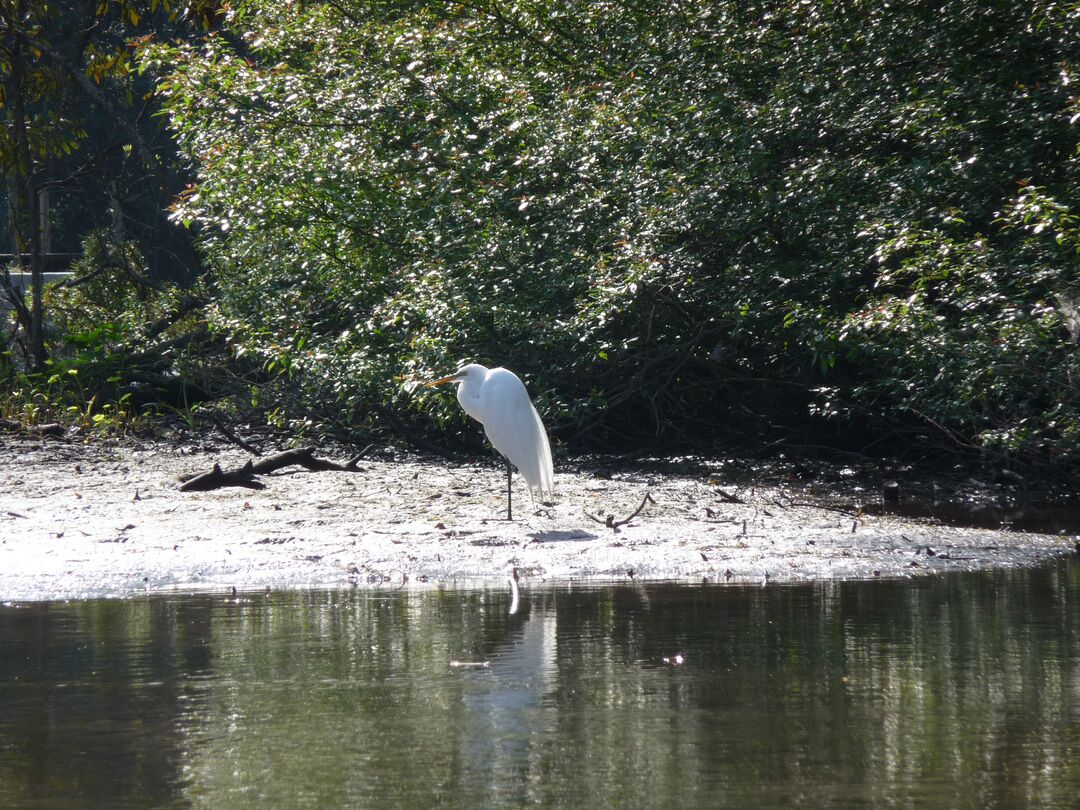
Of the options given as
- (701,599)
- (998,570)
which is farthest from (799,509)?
(701,599)

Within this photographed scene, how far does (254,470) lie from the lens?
32.1ft

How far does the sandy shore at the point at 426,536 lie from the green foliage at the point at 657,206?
104 cm

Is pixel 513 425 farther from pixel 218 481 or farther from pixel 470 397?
pixel 218 481

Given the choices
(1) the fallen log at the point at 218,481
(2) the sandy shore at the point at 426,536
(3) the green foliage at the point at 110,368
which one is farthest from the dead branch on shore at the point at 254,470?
(3) the green foliage at the point at 110,368

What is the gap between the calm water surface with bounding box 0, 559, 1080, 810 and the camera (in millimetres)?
3279

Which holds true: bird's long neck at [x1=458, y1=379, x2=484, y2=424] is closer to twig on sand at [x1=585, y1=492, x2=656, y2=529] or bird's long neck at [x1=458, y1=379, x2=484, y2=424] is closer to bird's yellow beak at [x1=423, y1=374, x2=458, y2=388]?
bird's yellow beak at [x1=423, y1=374, x2=458, y2=388]

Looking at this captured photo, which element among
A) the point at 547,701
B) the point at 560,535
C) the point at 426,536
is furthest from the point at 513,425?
the point at 547,701

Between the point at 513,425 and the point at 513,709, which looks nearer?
the point at 513,709

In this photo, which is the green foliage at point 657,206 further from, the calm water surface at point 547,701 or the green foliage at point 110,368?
the calm water surface at point 547,701

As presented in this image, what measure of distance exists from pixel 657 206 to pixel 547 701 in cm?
644

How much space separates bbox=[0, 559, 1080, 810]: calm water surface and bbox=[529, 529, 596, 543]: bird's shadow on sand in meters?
1.50

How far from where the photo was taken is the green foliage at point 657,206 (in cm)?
861

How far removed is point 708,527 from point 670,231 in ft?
9.74

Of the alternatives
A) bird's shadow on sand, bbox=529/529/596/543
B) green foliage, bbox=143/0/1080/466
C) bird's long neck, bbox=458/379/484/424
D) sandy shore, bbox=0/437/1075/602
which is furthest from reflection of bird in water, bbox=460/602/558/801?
green foliage, bbox=143/0/1080/466
